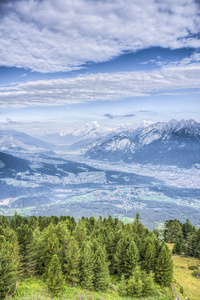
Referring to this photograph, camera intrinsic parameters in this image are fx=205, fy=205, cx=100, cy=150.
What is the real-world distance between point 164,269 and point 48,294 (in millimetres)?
27561

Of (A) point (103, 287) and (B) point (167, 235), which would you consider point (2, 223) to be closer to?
(A) point (103, 287)

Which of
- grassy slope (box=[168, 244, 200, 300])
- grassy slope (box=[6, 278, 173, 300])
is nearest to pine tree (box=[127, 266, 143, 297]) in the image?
grassy slope (box=[6, 278, 173, 300])

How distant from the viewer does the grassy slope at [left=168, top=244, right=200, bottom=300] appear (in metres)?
51.0

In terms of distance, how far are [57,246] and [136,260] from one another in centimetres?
1940

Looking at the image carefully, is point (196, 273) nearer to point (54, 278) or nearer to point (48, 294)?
point (54, 278)

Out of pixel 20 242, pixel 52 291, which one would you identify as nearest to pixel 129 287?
pixel 52 291

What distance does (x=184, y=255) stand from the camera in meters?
78.7

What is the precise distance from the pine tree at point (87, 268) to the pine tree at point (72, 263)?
129 centimetres

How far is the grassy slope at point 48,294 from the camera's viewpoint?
35.4 metres

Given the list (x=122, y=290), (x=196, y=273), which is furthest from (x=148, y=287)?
(x=196, y=273)

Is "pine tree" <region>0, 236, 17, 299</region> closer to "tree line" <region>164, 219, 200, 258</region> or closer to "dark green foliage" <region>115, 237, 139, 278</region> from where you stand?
"dark green foliage" <region>115, 237, 139, 278</region>

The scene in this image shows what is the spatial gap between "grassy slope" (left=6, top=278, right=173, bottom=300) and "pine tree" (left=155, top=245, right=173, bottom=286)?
4.24 meters

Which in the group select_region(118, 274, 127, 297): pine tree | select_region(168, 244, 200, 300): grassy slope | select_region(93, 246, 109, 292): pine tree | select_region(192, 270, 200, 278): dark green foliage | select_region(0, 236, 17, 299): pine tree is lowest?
select_region(168, 244, 200, 300): grassy slope

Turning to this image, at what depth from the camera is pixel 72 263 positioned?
141 ft
